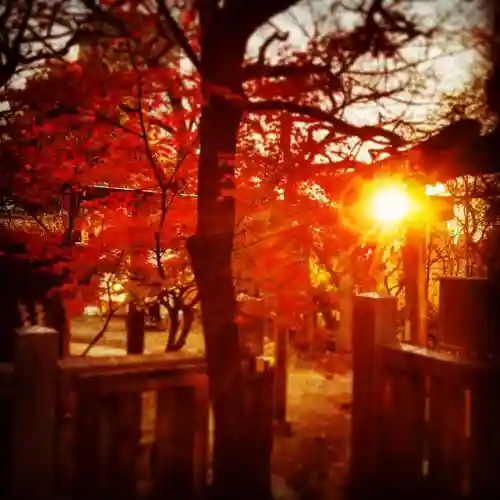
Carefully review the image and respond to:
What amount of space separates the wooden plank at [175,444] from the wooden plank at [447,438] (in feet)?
7.52

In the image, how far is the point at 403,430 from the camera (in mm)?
5438

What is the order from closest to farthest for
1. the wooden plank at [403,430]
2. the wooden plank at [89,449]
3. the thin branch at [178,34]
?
the wooden plank at [89,449]
the thin branch at [178,34]
the wooden plank at [403,430]

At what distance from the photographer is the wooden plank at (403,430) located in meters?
5.32

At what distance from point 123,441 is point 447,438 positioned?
3.00 m

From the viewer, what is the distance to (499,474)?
4.57 metres

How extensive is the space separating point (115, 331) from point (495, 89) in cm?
1410

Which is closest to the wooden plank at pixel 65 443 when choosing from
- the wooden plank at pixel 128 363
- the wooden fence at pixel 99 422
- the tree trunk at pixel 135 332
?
the wooden fence at pixel 99 422

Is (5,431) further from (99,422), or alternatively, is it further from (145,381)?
(145,381)

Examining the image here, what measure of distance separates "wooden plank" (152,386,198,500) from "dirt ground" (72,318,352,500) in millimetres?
498

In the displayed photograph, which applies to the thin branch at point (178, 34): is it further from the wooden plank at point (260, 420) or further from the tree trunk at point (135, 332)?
the tree trunk at point (135, 332)

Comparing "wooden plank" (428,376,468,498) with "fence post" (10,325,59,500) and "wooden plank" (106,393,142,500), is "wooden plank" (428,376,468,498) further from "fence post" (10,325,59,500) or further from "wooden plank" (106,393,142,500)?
"fence post" (10,325,59,500)

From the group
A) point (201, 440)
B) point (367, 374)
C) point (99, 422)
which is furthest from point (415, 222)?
point (99, 422)

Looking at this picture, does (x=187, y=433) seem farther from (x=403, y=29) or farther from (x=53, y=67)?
(x=53, y=67)

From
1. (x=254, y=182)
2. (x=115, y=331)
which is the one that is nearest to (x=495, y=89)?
(x=254, y=182)
